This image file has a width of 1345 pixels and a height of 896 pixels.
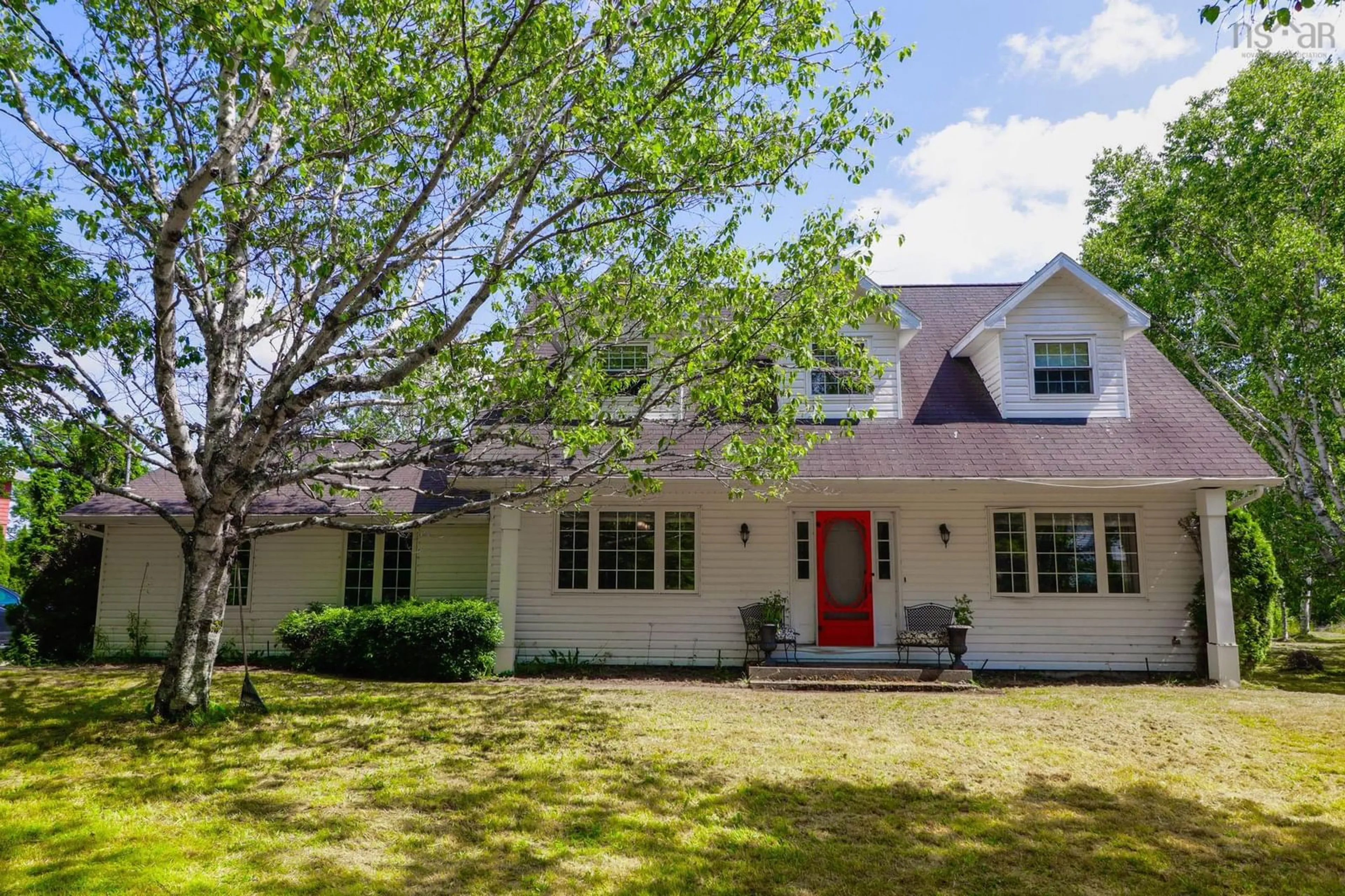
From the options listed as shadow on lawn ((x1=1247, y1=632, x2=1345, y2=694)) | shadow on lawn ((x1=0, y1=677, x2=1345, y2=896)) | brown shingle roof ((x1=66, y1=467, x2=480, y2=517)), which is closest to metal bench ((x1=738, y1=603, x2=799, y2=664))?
shadow on lawn ((x1=0, y1=677, x2=1345, y2=896))

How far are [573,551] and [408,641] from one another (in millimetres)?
2984

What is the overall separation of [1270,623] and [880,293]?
9.00 m

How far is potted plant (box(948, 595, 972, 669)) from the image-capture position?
11992 millimetres

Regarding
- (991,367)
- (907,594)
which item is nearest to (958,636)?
(907,594)

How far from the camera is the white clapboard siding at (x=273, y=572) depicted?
46.7ft

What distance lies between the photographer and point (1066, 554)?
13.0 meters

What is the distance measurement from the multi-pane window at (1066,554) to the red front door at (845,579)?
2.77 metres

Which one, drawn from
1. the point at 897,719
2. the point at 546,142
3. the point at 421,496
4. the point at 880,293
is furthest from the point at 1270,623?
the point at 421,496

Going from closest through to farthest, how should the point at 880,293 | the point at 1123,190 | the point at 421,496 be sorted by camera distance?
the point at 880,293
the point at 421,496
the point at 1123,190

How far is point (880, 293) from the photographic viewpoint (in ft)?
30.1

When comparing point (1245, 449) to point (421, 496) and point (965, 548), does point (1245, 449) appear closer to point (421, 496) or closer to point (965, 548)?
point (965, 548)

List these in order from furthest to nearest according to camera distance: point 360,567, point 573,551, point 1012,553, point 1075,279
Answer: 1. point 360,567
2. point 1075,279
3. point 573,551
4. point 1012,553

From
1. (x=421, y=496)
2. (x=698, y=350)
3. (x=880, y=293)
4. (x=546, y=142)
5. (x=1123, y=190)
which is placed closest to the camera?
(x=546, y=142)

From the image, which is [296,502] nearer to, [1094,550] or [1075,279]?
[1094,550]
